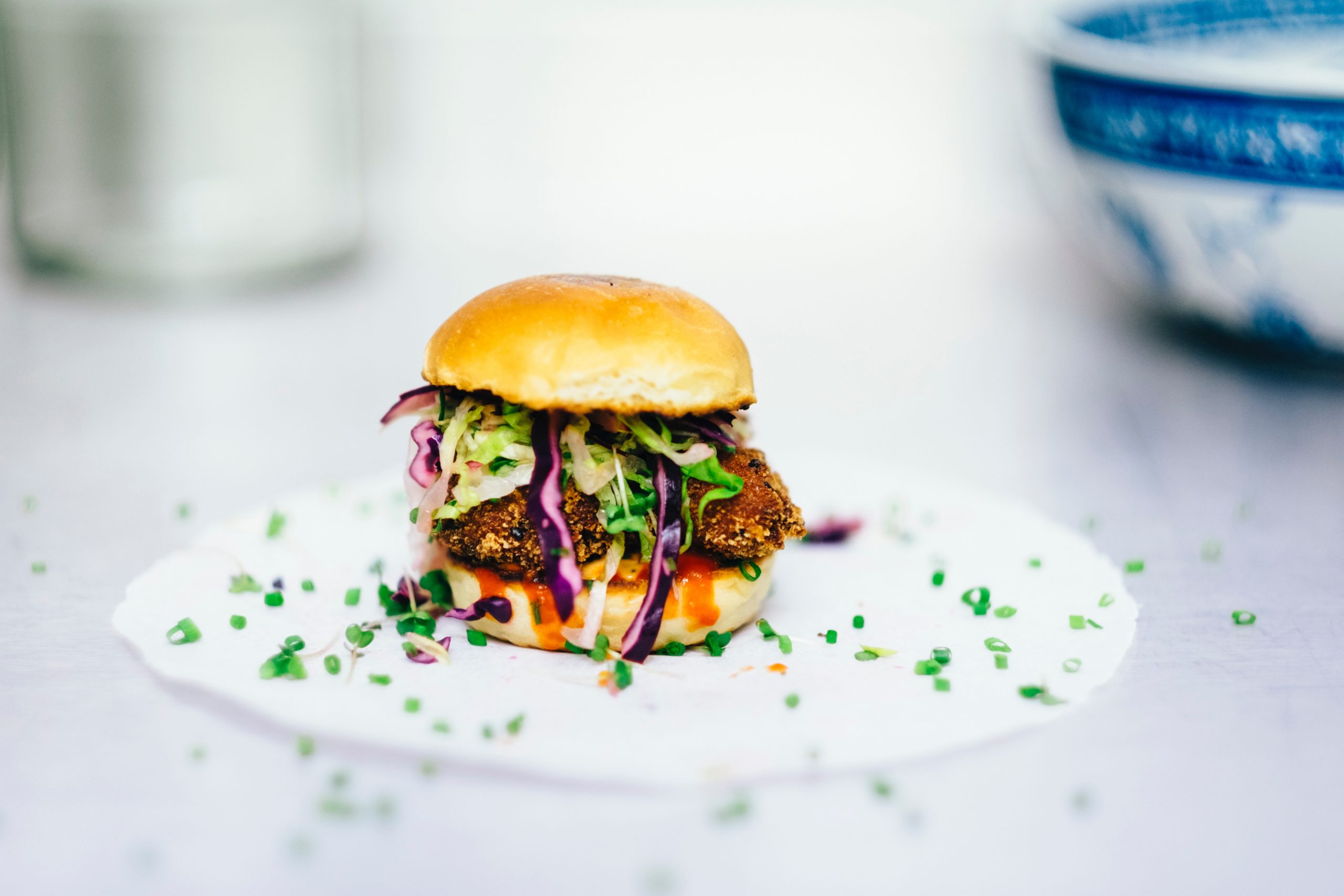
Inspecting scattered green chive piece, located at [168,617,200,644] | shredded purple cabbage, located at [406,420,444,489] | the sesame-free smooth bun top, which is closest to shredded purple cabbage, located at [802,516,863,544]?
the sesame-free smooth bun top

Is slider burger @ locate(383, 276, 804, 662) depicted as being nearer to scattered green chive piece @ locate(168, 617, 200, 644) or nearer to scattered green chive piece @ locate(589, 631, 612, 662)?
scattered green chive piece @ locate(589, 631, 612, 662)

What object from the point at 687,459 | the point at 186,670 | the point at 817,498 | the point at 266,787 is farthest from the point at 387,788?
the point at 817,498

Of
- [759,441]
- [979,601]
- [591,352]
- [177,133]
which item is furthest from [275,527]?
[177,133]

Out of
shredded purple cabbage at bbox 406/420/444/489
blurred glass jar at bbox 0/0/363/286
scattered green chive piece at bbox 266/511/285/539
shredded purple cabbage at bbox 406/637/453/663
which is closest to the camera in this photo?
shredded purple cabbage at bbox 406/637/453/663

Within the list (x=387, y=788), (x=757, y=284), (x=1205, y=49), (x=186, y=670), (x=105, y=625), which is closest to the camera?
(x=387, y=788)

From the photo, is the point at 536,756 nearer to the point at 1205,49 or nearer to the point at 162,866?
the point at 162,866

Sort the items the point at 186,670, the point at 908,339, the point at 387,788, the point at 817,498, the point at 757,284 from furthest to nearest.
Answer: the point at 757,284 < the point at 908,339 < the point at 817,498 < the point at 186,670 < the point at 387,788

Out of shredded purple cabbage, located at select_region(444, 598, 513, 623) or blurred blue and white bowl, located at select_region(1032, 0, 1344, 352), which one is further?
blurred blue and white bowl, located at select_region(1032, 0, 1344, 352)

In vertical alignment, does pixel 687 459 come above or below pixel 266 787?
above
